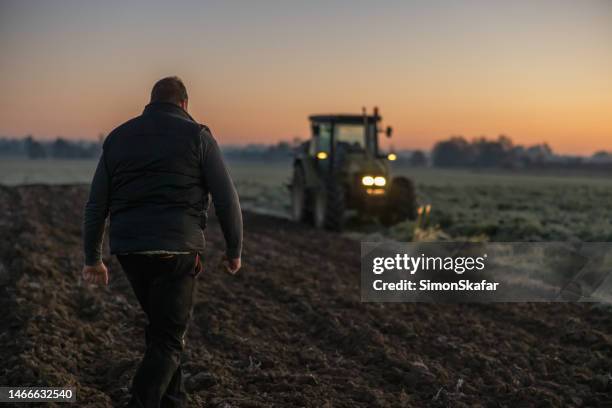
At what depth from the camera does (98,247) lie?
153 inches

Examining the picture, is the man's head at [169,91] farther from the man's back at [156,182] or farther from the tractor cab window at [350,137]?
the tractor cab window at [350,137]

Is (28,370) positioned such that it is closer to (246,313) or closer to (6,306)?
(6,306)

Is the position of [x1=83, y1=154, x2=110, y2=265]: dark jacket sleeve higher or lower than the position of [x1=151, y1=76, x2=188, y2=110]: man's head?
lower

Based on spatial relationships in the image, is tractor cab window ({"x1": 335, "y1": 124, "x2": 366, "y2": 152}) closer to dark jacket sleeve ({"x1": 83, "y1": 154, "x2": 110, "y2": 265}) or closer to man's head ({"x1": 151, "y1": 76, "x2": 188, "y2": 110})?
man's head ({"x1": 151, "y1": 76, "x2": 188, "y2": 110})

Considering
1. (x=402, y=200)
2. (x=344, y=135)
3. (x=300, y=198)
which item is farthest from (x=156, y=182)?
(x=300, y=198)

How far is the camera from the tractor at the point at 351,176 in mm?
14438

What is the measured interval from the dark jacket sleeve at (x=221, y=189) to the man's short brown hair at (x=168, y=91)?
23 centimetres

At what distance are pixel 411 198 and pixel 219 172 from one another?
11186 millimetres

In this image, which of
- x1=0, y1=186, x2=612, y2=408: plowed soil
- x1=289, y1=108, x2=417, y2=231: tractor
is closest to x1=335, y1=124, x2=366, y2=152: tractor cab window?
x1=289, y1=108, x2=417, y2=231: tractor

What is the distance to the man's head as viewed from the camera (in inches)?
150

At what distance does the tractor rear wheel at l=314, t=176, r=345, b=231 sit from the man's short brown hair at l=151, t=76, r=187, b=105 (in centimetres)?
1051

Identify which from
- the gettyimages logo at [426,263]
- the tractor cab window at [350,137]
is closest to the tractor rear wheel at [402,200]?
the tractor cab window at [350,137]

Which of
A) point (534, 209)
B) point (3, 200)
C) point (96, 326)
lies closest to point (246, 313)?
point (96, 326)

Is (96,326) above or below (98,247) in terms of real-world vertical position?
below
